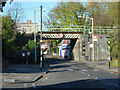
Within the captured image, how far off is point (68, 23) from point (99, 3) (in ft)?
31.9

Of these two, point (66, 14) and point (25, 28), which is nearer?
point (66, 14)

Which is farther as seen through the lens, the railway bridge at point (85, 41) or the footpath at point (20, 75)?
the railway bridge at point (85, 41)

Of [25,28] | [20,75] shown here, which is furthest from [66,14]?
[20,75]

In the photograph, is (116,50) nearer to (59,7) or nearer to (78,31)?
(78,31)

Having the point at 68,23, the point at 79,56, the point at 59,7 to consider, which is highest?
the point at 59,7

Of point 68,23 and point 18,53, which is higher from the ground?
point 68,23

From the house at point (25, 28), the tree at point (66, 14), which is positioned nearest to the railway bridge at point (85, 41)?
the house at point (25, 28)

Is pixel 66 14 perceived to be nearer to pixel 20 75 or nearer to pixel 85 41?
pixel 85 41

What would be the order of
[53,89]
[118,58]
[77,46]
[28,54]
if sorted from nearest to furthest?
[53,89] < [118,58] < [28,54] < [77,46]

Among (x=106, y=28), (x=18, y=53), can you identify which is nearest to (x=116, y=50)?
A: (x=18, y=53)

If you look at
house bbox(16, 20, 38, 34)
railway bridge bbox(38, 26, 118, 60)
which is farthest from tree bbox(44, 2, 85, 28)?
railway bridge bbox(38, 26, 118, 60)

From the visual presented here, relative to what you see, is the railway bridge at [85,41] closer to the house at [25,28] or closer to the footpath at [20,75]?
the house at [25,28]

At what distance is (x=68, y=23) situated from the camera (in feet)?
197

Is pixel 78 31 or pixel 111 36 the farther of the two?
pixel 78 31
